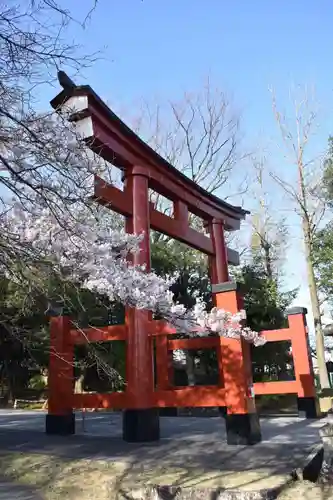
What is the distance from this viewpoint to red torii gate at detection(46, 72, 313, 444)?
652cm

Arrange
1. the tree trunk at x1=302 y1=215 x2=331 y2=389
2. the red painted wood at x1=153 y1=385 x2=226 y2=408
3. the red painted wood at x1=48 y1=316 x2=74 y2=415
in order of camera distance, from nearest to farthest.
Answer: the red painted wood at x1=153 y1=385 x2=226 y2=408
the red painted wood at x1=48 y1=316 x2=74 y2=415
the tree trunk at x1=302 y1=215 x2=331 y2=389

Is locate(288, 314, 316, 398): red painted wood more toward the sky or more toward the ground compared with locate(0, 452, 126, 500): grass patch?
more toward the sky

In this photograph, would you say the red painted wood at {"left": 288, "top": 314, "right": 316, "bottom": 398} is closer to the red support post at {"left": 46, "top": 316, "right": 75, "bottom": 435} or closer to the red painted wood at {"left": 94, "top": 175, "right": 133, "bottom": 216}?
the red painted wood at {"left": 94, "top": 175, "right": 133, "bottom": 216}

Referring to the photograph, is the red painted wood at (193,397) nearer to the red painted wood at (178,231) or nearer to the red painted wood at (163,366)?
the red painted wood at (163,366)

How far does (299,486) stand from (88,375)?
14.2 meters

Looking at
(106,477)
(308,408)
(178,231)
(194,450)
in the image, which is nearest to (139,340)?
(194,450)

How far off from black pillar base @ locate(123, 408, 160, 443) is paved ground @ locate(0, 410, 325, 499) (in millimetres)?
185

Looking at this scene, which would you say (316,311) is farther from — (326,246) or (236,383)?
(236,383)

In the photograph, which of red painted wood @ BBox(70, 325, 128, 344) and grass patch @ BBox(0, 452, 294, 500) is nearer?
grass patch @ BBox(0, 452, 294, 500)

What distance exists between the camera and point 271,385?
32.3 ft

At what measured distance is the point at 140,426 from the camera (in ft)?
22.1

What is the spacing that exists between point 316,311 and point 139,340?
1005 cm

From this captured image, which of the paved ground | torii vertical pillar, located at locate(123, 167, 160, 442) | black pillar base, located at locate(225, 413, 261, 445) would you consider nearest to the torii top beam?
torii vertical pillar, located at locate(123, 167, 160, 442)

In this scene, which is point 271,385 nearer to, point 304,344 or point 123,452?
point 304,344
